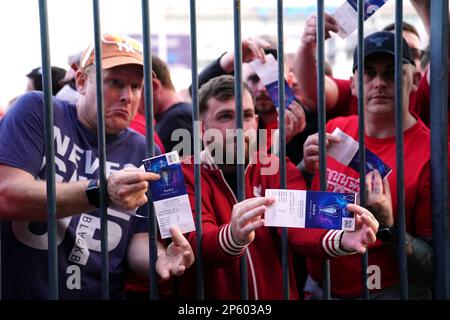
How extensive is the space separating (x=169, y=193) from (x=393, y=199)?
91cm

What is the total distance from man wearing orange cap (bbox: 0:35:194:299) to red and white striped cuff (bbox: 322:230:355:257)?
45 centimetres

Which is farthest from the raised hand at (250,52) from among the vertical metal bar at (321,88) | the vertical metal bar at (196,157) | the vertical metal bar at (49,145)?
the vertical metal bar at (49,145)

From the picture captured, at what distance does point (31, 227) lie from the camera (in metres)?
1.96

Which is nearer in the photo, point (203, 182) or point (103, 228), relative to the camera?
point (103, 228)

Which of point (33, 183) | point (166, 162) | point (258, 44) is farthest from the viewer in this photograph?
point (258, 44)

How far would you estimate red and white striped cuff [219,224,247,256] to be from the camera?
68.5 inches

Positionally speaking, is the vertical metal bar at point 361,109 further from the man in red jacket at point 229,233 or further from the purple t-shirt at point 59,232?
the purple t-shirt at point 59,232

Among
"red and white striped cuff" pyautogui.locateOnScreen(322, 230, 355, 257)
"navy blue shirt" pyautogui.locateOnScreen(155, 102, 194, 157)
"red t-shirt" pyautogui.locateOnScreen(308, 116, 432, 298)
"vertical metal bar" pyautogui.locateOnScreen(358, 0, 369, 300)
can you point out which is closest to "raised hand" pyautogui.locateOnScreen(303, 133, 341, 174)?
"red t-shirt" pyautogui.locateOnScreen(308, 116, 432, 298)

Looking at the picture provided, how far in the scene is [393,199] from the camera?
6.95 ft

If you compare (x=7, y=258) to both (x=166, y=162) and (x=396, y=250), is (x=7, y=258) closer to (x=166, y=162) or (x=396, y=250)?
(x=166, y=162)

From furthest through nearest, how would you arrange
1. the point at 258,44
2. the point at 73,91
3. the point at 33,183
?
the point at 73,91 < the point at 258,44 < the point at 33,183

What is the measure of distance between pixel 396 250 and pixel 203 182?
74 cm
